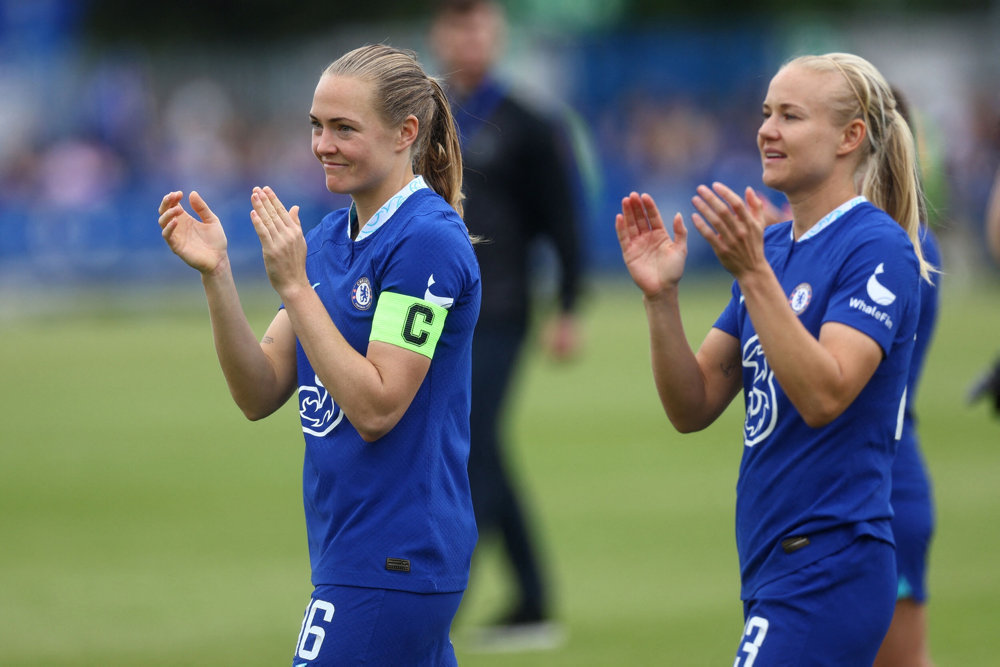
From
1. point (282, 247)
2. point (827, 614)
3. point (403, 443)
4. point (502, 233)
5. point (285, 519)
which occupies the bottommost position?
point (285, 519)

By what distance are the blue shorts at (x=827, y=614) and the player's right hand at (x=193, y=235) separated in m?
1.70

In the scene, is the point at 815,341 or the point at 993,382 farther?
the point at 993,382

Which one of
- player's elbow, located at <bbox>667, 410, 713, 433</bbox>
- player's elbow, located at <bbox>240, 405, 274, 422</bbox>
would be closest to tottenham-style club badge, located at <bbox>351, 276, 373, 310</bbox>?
player's elbow, located at <bbox>240, 405, 274, 422</bbox>

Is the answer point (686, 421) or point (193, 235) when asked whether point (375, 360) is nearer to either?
point (193, 235)

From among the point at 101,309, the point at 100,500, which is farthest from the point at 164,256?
the point at 100,500

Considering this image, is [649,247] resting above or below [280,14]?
below

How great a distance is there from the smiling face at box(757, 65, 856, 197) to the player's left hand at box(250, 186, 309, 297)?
123cm

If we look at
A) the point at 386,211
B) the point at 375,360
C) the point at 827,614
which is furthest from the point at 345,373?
the point at 827,614

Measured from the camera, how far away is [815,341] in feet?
11.8

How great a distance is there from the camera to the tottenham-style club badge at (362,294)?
3.75 metres

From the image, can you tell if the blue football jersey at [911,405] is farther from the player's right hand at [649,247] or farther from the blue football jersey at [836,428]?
the player's right hand at [649,247]

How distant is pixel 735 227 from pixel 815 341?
34 cm

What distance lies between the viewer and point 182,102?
37.7 metres

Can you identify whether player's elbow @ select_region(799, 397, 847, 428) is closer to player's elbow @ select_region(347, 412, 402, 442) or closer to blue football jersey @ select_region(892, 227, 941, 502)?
player's elbow @ select_region(347, 412, 402, 442)
